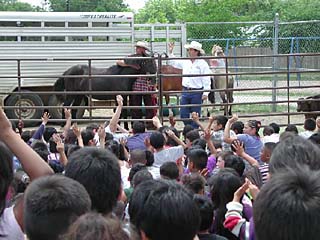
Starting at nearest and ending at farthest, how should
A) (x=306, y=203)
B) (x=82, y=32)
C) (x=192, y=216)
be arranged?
(x=306, y=203), (x=192, y=216), (x=82, y=32)

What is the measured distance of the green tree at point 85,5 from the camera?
45.3 metres

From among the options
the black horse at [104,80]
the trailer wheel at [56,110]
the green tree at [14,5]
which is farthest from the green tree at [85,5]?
the black horse at [104,80]

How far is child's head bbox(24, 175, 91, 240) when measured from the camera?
2379mm

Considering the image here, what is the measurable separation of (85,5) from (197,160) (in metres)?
42.4

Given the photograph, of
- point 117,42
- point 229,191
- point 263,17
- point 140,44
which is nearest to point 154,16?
point 263,17

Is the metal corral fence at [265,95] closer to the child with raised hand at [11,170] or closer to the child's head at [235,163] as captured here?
the child's head at [235,163]

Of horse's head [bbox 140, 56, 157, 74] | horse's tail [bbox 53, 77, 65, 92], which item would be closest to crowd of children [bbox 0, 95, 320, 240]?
horse's head [bbox 140, 56, 157, 74]

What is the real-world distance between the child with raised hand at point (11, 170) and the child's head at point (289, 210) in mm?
1076

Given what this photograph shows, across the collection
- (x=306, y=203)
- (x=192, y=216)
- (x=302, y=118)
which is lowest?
(x=302, y=118)

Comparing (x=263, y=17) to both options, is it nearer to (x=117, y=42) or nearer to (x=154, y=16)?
(x=154, y=16)

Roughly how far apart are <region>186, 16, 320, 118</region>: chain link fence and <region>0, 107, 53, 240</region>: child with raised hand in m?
11.6

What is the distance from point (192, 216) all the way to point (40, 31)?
12530mm

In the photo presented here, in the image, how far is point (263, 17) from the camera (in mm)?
37125

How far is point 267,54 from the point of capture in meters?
20.7
